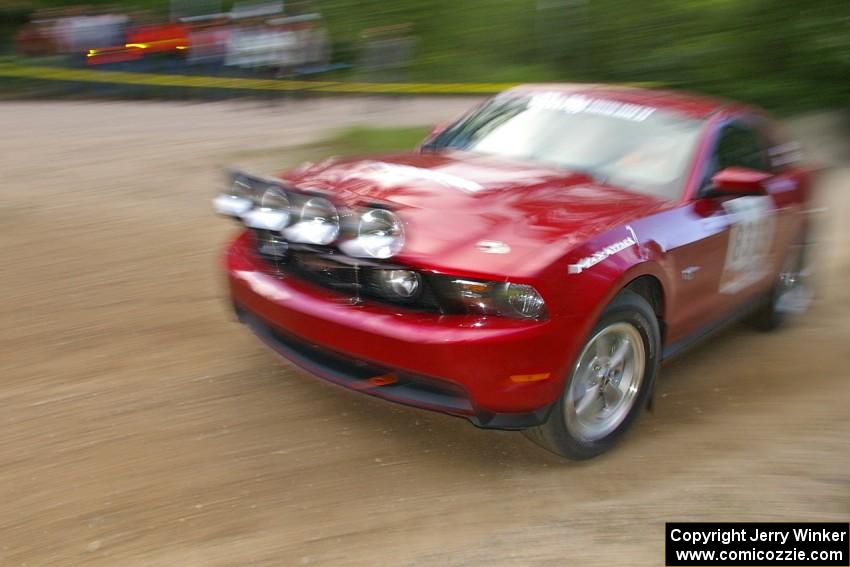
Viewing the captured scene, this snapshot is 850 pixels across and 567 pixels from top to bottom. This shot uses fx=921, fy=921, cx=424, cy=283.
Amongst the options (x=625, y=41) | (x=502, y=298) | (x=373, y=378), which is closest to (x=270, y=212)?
(x=373, y=378)

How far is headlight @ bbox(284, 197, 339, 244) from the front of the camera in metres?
3.80

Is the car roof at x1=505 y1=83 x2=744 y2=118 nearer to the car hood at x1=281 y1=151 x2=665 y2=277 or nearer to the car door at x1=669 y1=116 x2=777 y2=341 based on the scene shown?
the car door at x1=669 y1=116 x2=777 y2=341

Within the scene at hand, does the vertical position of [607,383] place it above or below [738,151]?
below

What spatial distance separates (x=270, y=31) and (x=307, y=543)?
574 inches

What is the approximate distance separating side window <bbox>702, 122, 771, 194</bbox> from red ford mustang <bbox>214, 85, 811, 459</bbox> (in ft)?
0.05

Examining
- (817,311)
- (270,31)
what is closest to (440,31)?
(270,31)

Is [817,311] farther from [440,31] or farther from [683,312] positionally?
[440,31]

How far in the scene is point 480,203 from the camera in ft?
13.1

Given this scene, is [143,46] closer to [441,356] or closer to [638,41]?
[638,41]

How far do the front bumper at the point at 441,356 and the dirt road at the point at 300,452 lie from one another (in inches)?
14.3

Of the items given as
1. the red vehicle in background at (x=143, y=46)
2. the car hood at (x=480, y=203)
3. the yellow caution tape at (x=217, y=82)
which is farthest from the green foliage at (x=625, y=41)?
the car hood at (x=480, y=203)

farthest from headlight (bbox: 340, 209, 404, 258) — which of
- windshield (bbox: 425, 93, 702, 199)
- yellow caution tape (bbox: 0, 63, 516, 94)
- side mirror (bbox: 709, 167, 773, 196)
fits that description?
yellow caution tape (bbox: 0, 63, 516, 94)

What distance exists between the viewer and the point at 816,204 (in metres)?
5.80

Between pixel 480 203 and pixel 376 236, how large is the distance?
0.54 meters
